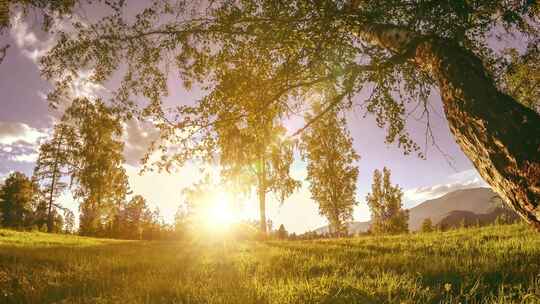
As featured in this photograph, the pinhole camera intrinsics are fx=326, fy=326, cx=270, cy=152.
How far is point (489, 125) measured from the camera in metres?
3.74

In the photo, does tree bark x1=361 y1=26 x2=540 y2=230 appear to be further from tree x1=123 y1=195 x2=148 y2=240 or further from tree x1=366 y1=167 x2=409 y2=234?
tree x1=366 y1=167 x2=409 y2=234

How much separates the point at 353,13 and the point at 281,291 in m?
4.20

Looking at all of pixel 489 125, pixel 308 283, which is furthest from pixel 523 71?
pixel 308 283

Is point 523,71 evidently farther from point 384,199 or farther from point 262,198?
point 384,199

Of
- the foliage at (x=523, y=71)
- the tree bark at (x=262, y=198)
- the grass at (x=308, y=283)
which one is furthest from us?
the tree bark at (x=262, y=198)

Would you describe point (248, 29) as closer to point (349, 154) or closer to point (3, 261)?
point (3, 261)

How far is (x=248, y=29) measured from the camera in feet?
19.6

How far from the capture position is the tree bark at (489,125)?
3452 millimetres

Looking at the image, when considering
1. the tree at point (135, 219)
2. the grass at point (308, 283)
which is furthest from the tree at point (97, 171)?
the grass at point (308, 283)

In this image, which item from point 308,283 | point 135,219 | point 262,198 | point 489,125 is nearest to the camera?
point 489,125

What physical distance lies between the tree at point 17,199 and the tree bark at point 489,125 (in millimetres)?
69745

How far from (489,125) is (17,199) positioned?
7407 centimetres

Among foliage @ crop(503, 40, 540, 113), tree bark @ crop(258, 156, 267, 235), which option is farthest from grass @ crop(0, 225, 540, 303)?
tree bark @ crop(258, 156, 267, 235)

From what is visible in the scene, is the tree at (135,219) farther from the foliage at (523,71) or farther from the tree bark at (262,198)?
the foliage at (523,71)
